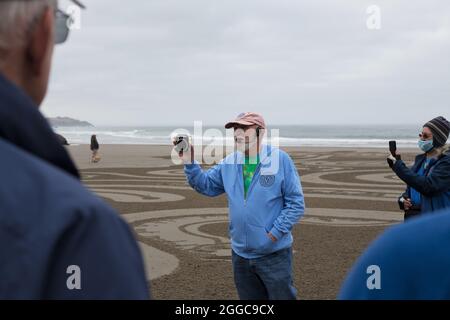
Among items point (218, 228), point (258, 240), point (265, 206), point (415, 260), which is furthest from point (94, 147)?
point (415, 260)

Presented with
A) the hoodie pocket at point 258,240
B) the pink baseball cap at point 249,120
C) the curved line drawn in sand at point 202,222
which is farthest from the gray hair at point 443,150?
the curved line drawn in sand at point 202,222

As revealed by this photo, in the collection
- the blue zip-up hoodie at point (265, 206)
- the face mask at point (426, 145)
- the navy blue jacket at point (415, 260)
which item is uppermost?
the face mask at point (426, 145)

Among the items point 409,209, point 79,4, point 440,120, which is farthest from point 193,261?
point 79,4

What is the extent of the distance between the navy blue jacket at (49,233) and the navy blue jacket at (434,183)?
4.60 metres

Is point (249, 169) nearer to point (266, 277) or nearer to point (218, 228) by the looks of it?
point (266, 277)

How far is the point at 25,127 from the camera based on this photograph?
1.06m

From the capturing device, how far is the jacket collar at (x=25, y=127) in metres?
1.04

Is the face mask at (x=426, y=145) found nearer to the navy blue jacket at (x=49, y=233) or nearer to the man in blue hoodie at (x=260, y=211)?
the man in blue hoodie at (x=260, y=211)

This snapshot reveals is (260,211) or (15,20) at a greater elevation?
(15,20)

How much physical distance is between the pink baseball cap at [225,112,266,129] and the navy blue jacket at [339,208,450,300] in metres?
3.67

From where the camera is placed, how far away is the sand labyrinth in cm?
948

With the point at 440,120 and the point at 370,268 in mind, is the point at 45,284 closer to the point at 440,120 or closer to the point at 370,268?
the point at 370,268

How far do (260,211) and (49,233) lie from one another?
383 cm
